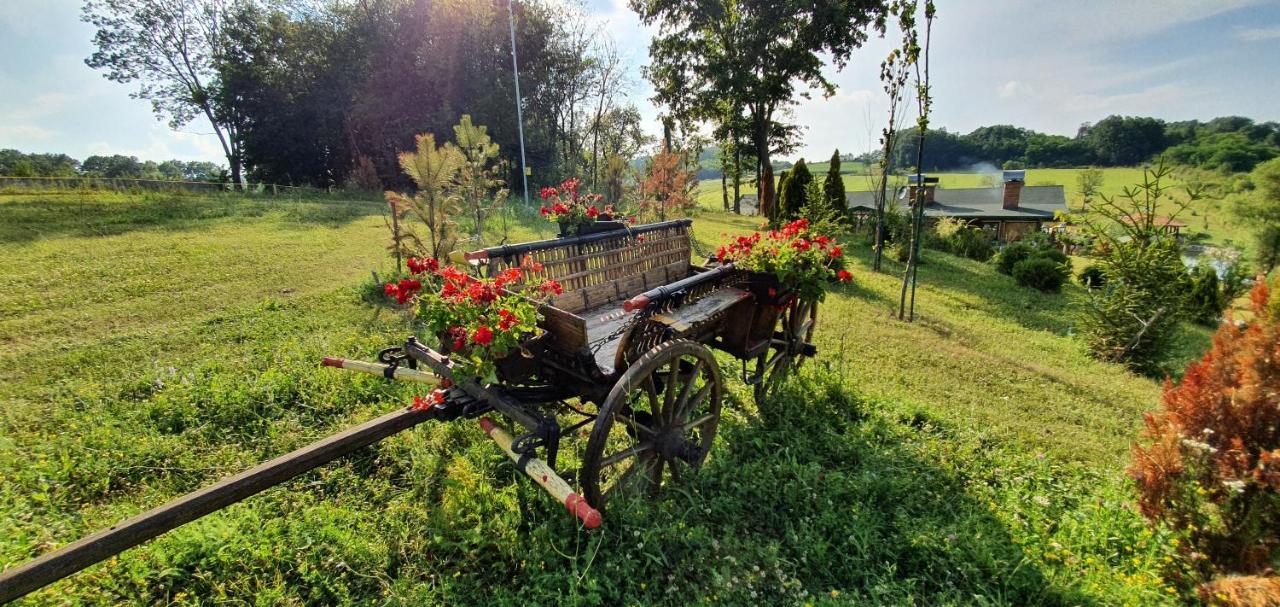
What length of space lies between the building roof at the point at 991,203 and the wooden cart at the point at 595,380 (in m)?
28.5

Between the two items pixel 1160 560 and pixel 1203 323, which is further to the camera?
pixel 1203 323

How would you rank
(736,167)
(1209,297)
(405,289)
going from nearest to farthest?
1. (405,289)
2. (1209,297)
3. (736,167)

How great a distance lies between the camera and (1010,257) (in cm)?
1413

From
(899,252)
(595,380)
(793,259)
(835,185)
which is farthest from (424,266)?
(835,185)

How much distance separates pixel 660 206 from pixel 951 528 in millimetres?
12423

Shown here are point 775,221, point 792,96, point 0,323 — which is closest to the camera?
point 0,323

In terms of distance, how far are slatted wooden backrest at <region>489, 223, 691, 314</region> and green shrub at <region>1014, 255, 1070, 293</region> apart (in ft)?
40.6

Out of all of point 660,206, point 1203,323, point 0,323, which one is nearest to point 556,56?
point 660,206

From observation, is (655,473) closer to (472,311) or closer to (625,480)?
(625,480)

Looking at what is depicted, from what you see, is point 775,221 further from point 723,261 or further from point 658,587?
point 658,587

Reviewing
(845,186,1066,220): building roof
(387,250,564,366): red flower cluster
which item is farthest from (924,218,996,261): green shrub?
(387,250,564,366): red flower cluster

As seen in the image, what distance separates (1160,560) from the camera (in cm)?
245

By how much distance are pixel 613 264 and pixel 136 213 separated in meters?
15.2

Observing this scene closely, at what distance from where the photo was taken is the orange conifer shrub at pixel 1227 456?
7.25 ft
